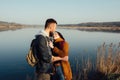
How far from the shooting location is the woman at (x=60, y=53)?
4.28 meters

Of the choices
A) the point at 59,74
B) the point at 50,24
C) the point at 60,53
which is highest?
the point at 50,24

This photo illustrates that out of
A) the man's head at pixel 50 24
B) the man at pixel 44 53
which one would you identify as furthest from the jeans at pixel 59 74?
the man's head at pixel 50 24

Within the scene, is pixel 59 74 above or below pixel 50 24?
below

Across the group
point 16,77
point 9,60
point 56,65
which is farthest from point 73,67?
point 56,65

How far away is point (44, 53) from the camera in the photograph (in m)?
3.96

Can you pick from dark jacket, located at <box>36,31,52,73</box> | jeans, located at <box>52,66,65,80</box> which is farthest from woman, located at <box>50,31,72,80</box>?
dark jacket, located at <box>36,31,52,73</box>

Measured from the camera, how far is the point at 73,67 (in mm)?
9852

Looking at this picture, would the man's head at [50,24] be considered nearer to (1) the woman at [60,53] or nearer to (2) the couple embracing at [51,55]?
(2) the couple embracing at [51,55]

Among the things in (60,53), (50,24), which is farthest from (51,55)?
(50,24)

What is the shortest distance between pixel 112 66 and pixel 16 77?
3525 mm

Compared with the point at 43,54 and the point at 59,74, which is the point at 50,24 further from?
the point at 59,74

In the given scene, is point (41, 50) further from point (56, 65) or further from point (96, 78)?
point (96, 78)

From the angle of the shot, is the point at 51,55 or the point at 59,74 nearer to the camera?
the point at 51,55

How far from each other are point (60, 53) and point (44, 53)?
40 cm
